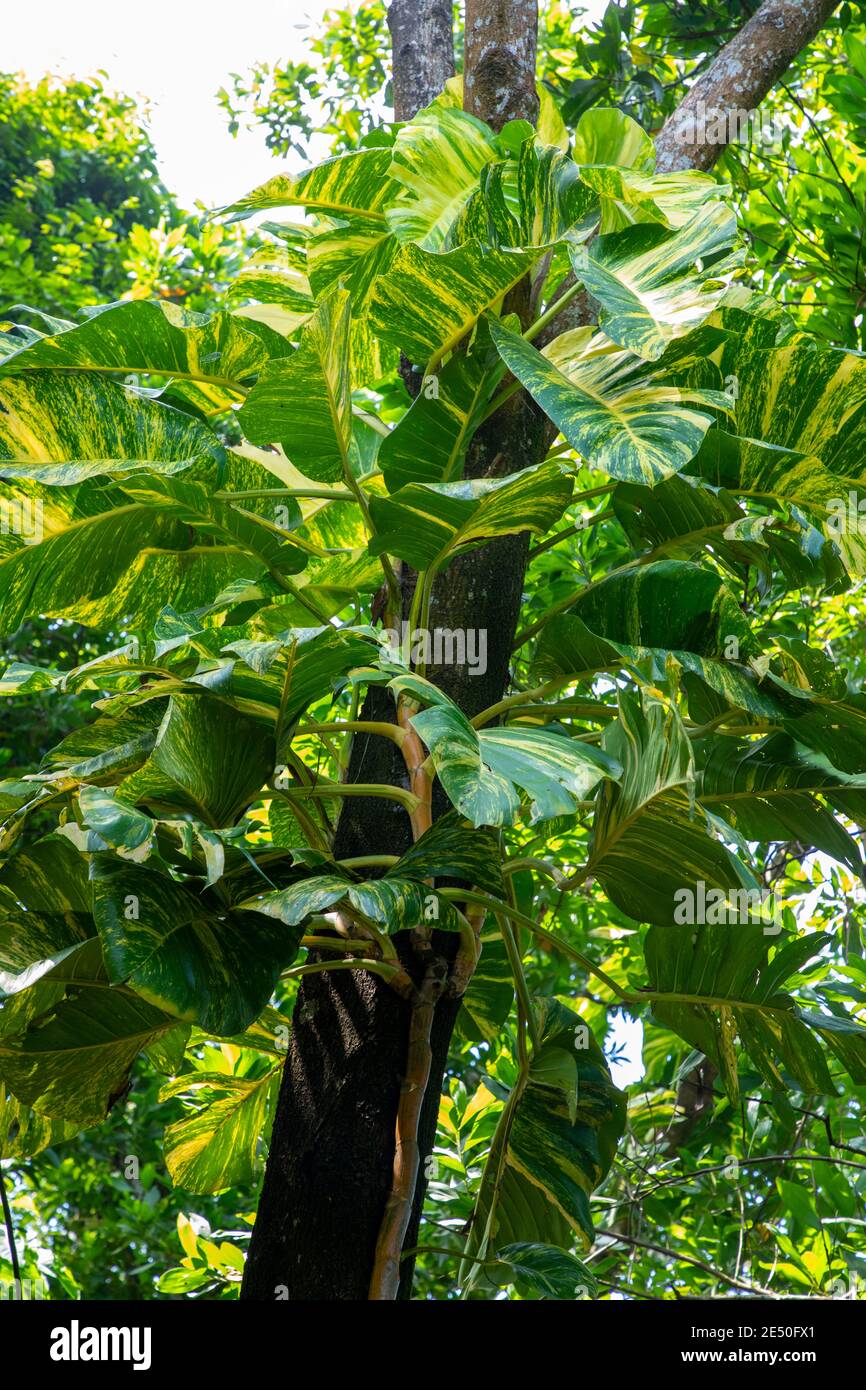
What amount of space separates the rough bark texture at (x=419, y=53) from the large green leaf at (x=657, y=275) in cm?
74

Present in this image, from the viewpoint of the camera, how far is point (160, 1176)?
406cm

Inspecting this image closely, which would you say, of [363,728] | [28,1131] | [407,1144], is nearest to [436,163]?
[363,728]

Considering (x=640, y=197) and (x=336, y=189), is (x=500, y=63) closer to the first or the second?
(x=336, y=189)

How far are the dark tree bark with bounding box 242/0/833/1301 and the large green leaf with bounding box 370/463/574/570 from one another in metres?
0.19

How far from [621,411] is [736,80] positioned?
0.86 meters

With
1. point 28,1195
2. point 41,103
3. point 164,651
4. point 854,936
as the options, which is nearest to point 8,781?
point 164,651

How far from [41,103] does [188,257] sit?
6.29 feet

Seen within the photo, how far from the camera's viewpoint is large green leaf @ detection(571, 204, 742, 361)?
2.67 feet

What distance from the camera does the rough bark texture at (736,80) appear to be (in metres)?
1.46

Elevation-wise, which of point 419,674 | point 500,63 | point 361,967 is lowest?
point 361,967

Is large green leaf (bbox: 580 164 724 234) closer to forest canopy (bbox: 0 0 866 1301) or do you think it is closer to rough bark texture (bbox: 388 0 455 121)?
forest canopy (bbox: 0 0 866 1301)

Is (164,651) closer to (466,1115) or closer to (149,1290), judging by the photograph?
(466,1115)

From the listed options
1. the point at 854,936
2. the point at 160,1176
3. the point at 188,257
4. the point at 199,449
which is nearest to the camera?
the point at 199,449

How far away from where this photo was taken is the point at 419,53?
1555mm
